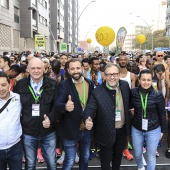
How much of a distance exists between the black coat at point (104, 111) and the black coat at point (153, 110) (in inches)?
7.8

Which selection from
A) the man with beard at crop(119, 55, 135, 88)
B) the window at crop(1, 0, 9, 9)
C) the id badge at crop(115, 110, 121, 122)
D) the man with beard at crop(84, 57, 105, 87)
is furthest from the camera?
the window at crop(1, 0, 9, 9)

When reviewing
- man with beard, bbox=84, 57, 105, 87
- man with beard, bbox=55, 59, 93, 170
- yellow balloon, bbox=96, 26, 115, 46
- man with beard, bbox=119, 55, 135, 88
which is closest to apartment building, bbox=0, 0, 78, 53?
yellow balloon, bbox=96, 26, 115, 46

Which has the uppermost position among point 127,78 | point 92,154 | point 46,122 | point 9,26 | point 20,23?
point 20,23

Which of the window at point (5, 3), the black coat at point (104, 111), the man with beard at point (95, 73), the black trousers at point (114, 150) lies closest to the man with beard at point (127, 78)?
the man with beard at point (95, 73)

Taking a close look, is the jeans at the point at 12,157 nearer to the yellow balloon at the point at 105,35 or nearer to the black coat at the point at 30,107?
the black coat at the point at 30,107

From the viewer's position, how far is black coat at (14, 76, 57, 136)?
10.1 feet

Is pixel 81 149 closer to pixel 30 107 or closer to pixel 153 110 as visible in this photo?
pixel 30 107

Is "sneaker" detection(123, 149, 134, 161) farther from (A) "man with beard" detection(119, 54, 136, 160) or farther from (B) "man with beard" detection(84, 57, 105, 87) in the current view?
(B) "man with beard" detection(84, 57, 105, 87)

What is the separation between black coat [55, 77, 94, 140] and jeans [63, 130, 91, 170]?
3.9 inches

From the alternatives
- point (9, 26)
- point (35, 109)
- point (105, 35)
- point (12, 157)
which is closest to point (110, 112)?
point (35, 109)

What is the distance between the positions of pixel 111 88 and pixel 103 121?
49 cm

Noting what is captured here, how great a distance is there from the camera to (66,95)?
3.23 metres

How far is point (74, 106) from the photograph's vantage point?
325cm

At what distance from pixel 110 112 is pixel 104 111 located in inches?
3.4
